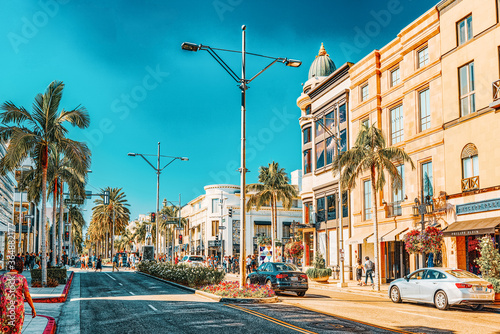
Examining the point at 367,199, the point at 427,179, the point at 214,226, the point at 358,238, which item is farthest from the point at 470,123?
the point at 214,226

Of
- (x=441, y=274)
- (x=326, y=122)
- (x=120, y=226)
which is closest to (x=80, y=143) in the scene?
(x=441, y=274)

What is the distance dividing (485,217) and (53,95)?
2265 cm

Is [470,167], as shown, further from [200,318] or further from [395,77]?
[200,318]

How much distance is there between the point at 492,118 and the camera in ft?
82.3

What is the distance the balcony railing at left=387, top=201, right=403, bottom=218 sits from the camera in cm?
3309

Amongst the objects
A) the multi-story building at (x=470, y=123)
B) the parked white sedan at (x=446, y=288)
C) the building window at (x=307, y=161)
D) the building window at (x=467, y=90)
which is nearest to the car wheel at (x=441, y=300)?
the parked white sedan at (x=446, y=288)

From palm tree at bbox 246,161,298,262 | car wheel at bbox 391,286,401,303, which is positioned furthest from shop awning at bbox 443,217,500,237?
palm tree at bbox 246,161,298,262

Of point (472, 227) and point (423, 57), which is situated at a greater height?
point (423, 57)

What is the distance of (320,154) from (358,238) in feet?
38.3

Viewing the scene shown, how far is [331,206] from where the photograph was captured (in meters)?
44.0

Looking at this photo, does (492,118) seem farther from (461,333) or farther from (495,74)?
(461,333)

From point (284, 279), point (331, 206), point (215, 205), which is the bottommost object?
point (284, 279)

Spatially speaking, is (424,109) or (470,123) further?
(424,109)

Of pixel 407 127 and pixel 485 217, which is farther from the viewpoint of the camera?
pixel 407 127
